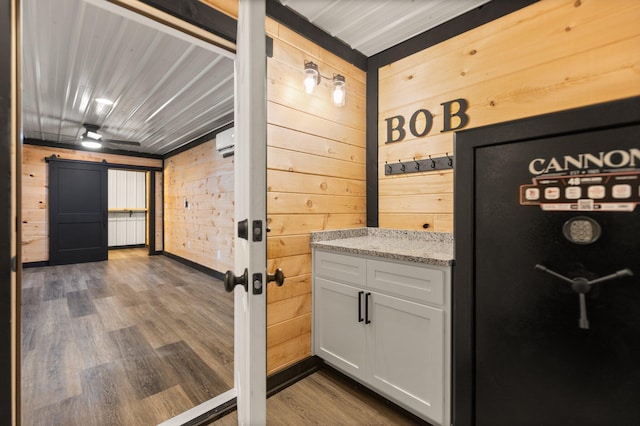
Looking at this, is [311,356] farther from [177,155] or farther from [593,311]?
[177,155]

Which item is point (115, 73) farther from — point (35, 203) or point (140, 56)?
point (35, 203)

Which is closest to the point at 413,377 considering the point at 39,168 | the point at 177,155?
the point at 177,155

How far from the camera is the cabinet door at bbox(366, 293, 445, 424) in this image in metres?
1.41

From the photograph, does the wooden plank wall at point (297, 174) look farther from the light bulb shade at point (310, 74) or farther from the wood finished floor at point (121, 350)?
the wood finished floor at point (121, 350)

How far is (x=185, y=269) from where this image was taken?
5383mm

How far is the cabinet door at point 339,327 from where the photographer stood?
1.78m

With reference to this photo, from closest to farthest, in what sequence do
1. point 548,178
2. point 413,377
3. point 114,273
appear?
point 548,178, point 413,377, point 114,273

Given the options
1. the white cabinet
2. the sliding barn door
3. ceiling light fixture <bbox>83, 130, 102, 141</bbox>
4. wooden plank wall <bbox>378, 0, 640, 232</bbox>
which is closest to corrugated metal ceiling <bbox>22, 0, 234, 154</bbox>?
ceiling light fixture <bbox>83, 130, 102, 141</bbox>

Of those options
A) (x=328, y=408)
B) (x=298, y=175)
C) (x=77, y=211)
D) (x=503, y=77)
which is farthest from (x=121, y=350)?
(x=77, y=211)

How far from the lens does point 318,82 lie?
81.7 inches

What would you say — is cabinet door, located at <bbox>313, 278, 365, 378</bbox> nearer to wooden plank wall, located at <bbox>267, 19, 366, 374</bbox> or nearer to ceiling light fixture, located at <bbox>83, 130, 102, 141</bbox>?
wooden plank wall, located at <bbox>267, 19, 366, 374</bbox>

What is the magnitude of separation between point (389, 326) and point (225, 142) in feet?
11.7

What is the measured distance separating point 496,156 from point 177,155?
655 cm

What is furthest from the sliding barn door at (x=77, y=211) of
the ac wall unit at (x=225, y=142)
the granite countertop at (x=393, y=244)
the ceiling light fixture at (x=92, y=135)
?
the granite countertop at (x=393, y=244)
